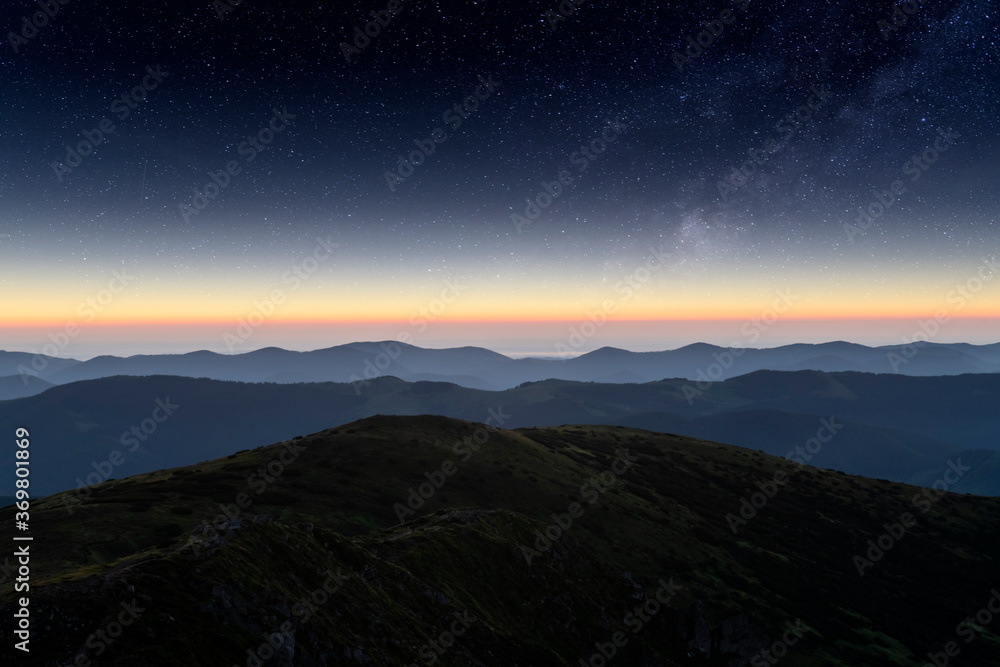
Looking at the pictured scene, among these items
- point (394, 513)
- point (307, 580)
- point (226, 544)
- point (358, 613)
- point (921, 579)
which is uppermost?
point (226, 544)

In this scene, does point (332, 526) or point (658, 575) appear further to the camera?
point (658, 575)

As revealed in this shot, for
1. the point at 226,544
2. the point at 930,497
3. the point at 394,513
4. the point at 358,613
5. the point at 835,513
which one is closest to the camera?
the point at 226,544

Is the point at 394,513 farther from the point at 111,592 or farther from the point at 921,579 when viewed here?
the point at 921,579

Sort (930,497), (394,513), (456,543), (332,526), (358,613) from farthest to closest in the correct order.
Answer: (930,497) → (394,513) → (332,526) → (456,543) → (358,613)

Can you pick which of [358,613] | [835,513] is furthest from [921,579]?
[358,613]

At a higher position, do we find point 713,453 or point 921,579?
point 713,453

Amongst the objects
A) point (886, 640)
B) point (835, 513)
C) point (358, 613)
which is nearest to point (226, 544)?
point (358, 613)

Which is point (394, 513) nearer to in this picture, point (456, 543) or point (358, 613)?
point (456, 543)
